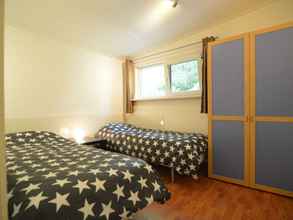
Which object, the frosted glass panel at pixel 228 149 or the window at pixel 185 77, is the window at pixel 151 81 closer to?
the window at pixel 185 77

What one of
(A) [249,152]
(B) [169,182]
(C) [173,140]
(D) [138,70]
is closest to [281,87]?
(A) [249,152]

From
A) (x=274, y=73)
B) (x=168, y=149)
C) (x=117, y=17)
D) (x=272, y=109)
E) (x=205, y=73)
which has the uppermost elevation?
(x=117, y=17)

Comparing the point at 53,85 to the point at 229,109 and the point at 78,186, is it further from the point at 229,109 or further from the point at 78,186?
the point at 229,109

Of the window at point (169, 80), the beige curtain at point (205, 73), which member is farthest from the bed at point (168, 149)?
the window at point (169, 80)

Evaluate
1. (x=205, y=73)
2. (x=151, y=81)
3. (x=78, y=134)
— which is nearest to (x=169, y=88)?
(x=151, y=81)

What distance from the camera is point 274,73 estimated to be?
194 centimetres

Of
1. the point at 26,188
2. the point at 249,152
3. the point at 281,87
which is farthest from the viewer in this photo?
the point at 249,152

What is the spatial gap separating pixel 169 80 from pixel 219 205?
7.81 ft

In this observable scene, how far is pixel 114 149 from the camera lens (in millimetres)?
3023

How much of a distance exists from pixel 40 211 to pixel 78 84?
2.66m

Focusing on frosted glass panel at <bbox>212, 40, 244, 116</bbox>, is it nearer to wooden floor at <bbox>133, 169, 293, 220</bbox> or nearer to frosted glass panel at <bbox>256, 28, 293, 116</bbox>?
frosted glass panel at <bbox>256, 28, 293, 116</bbox>

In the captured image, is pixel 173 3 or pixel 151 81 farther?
pixel 151 81

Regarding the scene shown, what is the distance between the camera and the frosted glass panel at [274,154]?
187 cm

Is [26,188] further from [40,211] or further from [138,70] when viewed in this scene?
[138,70]
